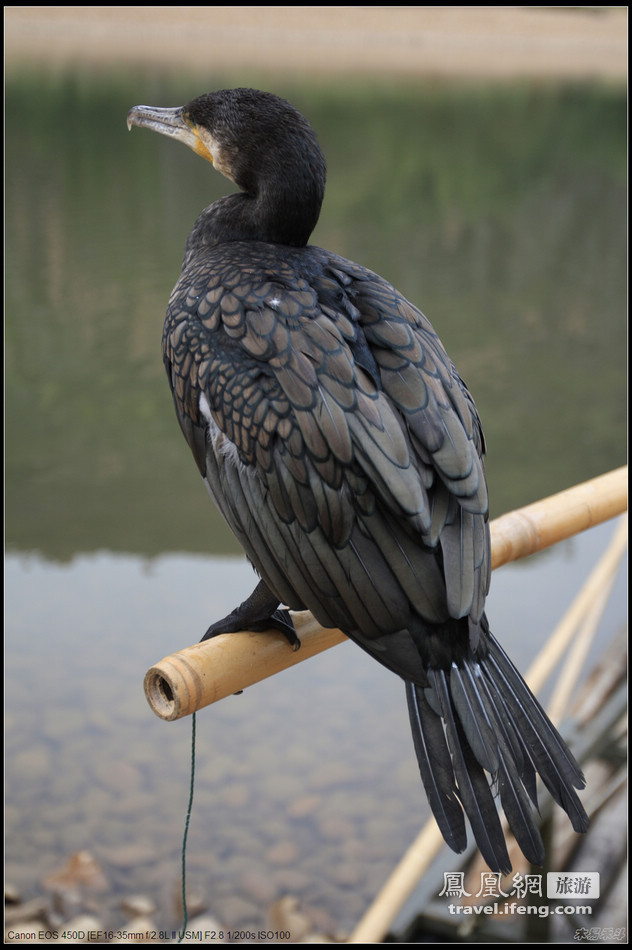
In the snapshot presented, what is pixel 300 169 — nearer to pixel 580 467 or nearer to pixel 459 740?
pixel 459 740

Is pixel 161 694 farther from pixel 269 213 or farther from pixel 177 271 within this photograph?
pixel 177 271

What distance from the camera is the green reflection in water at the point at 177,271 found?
5.10 m

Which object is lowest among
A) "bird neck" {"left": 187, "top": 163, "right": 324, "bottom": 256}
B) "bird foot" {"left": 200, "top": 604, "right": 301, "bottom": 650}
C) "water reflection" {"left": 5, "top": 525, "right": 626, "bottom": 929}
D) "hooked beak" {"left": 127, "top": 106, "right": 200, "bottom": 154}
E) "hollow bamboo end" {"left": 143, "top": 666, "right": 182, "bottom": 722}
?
"water reflection" {"left": 5, "top": 525, "right": 626, "bottom": 929}

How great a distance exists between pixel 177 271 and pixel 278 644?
21.9 ft

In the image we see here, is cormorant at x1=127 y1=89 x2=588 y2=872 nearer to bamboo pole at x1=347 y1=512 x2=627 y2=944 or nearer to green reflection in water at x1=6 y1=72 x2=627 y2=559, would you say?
bamboo pole at x1=347 y1=512 x2=627 y2=944

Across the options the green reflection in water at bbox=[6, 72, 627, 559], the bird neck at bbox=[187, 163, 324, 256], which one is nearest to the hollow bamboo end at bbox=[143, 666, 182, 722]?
the bird neck at bbox=[187, 163, 324, 256]

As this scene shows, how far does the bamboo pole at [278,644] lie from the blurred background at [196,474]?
0.93 meters

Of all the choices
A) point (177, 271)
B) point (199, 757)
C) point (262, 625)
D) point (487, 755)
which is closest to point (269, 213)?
point (262, 625)

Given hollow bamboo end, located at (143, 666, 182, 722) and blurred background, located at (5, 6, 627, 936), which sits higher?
hollow bamboo end, located at (143, 666, 182, 722)

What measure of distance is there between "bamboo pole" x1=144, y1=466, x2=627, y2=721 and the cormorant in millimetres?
64

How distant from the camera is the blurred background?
2.88 metres

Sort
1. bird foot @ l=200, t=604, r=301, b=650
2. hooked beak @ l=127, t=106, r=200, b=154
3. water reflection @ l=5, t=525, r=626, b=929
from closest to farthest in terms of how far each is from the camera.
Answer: bird foot @ l=200, t=604, r=301, b=650, hooked beak @ l=127, t=106, r=200, b=154, water reflection @ l=5, t=525, r=626, b=929

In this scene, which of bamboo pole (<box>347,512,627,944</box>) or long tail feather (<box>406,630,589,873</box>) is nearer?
long tail feather (<box>406,630,589,873</box>)

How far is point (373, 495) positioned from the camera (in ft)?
4.34
